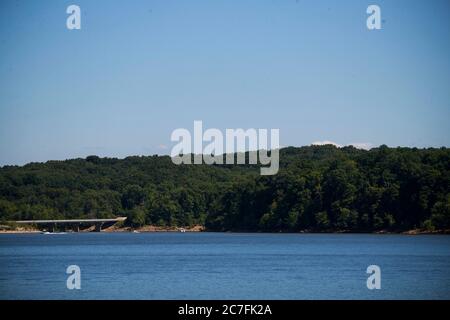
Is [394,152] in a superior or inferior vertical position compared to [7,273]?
superior

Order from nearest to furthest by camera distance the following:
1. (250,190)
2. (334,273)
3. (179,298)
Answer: (179,298) → (334,273) → (250,190)

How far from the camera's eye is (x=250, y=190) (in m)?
177

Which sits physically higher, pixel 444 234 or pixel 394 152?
pixel 394 152

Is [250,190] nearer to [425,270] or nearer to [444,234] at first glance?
[444,234]

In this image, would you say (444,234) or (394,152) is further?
(394,152)

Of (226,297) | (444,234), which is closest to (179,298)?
(226,297)

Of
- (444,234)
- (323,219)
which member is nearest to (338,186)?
(323,219)

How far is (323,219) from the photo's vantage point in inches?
6033
